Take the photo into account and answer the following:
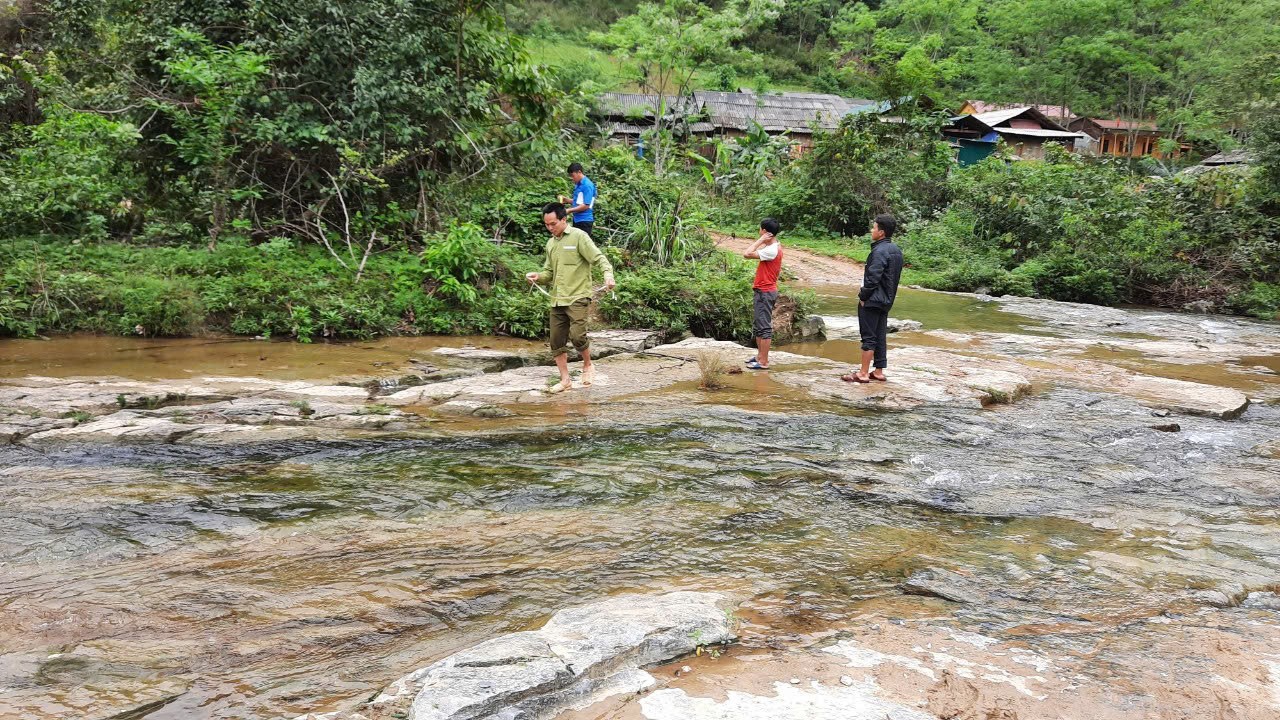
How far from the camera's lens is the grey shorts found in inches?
350

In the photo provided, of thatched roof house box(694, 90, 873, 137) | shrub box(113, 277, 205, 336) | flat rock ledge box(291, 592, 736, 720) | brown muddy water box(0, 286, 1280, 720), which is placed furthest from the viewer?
thatched roof house box(694, 90, 873, 137)

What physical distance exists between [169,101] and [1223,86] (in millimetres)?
38320

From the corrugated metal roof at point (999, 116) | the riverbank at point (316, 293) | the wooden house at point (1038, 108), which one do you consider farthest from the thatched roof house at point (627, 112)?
the riverbank at point (316, 293)

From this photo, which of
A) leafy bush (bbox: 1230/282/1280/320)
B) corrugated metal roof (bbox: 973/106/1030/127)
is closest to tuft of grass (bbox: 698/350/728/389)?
leafy bush (bbox: 1230/282/1280/320)

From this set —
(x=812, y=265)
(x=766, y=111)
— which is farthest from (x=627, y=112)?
(x=812, y=265)

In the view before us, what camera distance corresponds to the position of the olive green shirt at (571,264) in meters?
7.75

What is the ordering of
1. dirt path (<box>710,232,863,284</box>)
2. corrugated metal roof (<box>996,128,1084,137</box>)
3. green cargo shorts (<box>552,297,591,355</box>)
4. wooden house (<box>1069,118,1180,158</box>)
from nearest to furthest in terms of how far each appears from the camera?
green cargo shorts (<box>552,297,591,355</box>) < dirt path (<box>710,232,863,284</box>) < corrugated metal roof (<box>996,128,1084,137</box>) < wooden house (<box>1069,118,1180,158</box>)

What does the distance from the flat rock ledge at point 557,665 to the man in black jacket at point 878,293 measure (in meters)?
5.05

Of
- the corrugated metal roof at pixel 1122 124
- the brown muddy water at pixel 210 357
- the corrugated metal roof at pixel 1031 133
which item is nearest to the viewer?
the brown muddy water at pixel 210 357

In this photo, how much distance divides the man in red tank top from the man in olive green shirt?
6.22 ft

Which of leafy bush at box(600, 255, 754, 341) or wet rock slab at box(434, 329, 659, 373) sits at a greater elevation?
leafy bush at box(600, 255, 754, 341)

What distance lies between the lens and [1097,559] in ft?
14.8

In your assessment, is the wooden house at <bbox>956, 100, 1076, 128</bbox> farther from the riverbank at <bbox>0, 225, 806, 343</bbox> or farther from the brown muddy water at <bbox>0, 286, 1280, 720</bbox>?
the brown muddy water at <bbox>0, 286, 1280, 720</bbox>

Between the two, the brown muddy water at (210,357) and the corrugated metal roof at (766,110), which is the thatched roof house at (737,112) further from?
the brown muddy water at (210,357)
